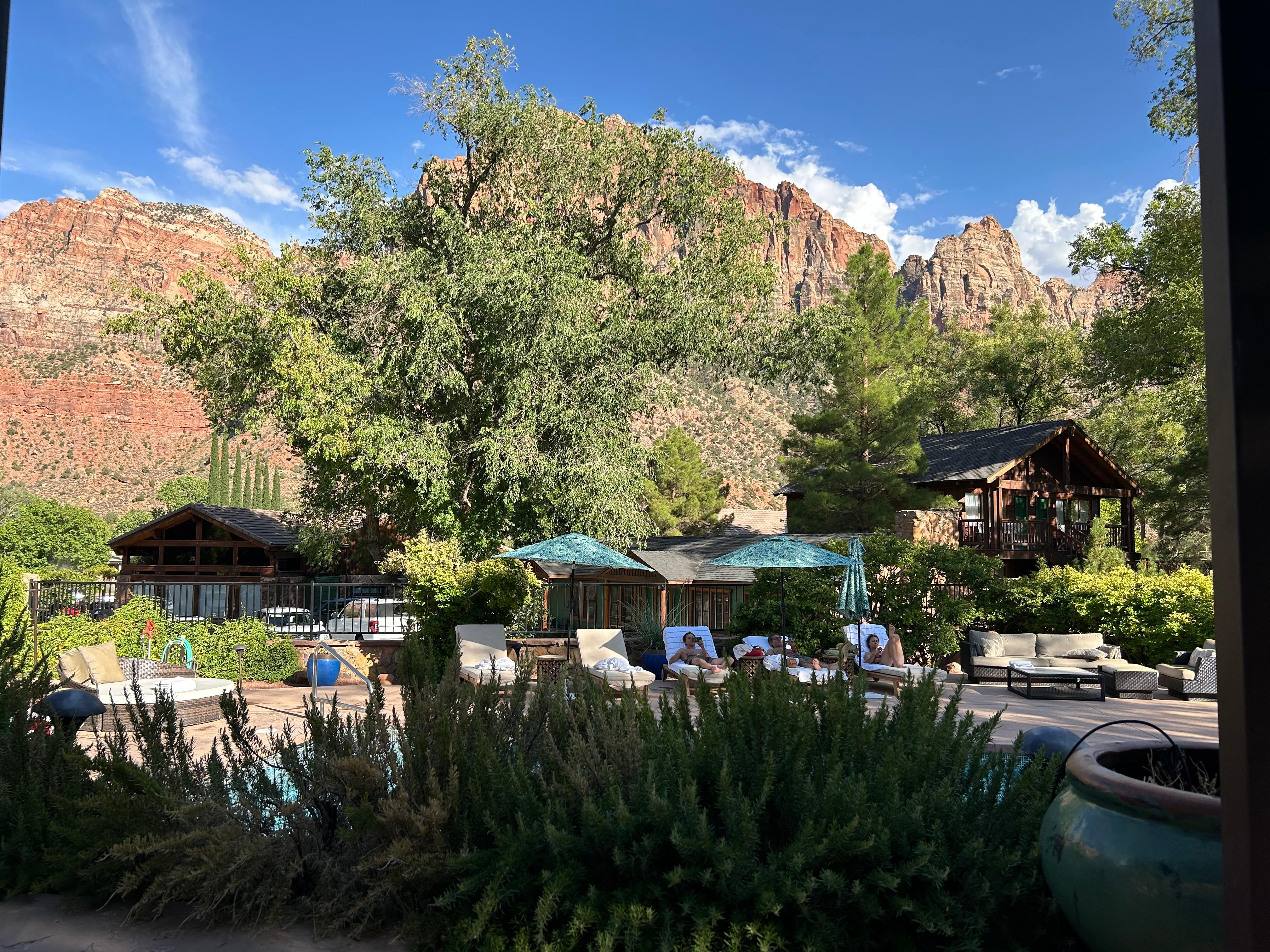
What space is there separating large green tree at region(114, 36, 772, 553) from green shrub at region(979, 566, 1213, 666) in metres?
7.23

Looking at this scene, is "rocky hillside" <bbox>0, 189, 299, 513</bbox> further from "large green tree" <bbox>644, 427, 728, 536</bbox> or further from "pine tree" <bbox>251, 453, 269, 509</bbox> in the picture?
"large green tree" <bbox>644, 427, 728, 536</bbox>

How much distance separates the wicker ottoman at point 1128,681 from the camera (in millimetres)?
11398

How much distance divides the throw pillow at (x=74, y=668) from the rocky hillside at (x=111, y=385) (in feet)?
113

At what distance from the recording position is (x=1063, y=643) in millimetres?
12797

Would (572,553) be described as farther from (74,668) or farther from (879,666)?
(74,668)

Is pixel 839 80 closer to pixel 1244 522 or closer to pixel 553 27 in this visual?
pixel 553 27

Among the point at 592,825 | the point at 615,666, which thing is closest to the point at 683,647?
the point at 615,666

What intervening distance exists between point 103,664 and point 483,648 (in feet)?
15.8

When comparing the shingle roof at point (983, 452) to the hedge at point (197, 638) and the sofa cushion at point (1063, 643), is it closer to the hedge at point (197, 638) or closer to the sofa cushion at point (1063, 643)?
the sofa cushion at point (1063, 643)

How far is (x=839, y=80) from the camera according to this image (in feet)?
84.0

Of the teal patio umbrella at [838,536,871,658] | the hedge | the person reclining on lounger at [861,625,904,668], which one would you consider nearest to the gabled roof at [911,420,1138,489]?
the teal patio umbrella at [838,536,871,658]

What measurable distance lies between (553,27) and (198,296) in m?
9.61

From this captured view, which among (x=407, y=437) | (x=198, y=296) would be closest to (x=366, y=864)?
(x=407, y=437)

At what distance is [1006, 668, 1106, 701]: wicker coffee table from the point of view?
444 inches
